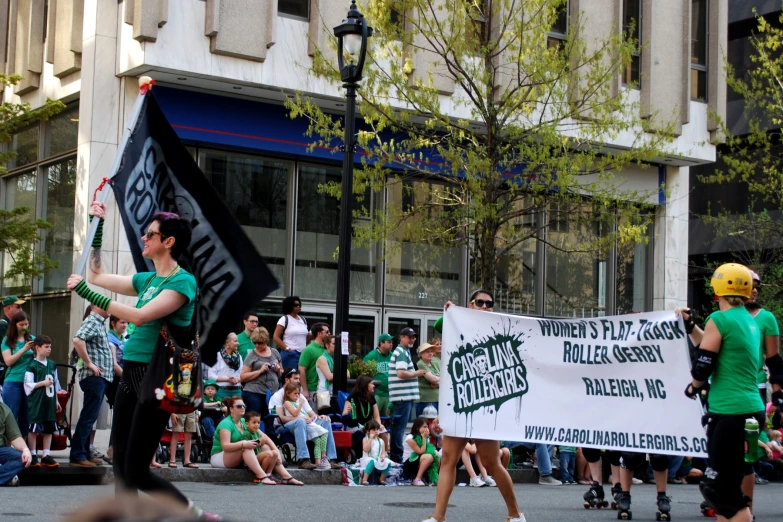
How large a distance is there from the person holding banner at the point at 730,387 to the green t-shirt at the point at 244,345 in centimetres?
990

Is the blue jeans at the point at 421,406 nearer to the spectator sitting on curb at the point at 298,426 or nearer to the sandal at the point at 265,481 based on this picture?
the spectator sitting on curb at the point at 298,426

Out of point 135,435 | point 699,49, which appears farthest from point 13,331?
point 699,49

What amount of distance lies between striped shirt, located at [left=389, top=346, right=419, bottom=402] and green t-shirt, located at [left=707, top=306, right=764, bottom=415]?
875 cm

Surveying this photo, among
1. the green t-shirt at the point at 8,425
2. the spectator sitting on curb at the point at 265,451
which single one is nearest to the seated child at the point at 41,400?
the green t-shirt at the point at 8,425

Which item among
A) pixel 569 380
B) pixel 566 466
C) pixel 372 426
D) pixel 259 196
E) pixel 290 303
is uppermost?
pixel 259 196

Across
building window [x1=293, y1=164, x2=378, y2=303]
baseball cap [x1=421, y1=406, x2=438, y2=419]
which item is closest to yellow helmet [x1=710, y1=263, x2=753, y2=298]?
baseball cap [x1=421, y1=406, x2=438, y2=419]

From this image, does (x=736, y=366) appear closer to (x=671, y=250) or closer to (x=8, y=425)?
(x=8, y=425)

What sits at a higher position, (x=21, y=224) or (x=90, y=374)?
(x=21, y=224)

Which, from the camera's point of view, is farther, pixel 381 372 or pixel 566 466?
pixel 381 372

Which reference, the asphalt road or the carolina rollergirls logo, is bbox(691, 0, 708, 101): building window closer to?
Answer: the asphalt road

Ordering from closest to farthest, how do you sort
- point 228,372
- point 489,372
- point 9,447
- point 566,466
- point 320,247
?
point 489,372 → point 9,447 → point 228,372 → point 566,466 → point 320,247

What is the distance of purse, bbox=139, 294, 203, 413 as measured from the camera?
612 centimetres

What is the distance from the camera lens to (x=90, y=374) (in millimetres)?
13047

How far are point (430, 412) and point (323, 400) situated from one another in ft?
5.02
